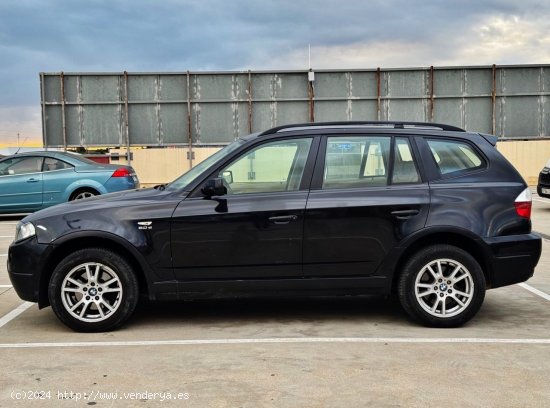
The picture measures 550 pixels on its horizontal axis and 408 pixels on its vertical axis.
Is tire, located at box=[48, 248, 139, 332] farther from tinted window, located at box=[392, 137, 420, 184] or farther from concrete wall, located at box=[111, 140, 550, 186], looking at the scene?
concrete wall, located at box=[111, 140, 550, 186]

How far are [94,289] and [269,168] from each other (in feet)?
5.75

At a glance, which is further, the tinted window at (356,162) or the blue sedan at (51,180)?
the blue sedan at (51,180)

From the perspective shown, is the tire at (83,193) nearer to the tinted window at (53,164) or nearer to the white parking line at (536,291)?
the tinted window at (53,164)

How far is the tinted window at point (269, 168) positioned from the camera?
5.12 metres

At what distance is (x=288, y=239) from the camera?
4980 millimetres

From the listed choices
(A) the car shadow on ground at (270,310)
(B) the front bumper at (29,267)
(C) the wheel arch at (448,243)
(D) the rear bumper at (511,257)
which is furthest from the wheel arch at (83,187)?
(D) the rear bumper at (511,257)

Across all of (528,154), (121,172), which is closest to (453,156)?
(121,172)

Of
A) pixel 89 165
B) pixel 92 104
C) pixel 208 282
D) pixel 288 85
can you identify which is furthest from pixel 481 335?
pixel 92 104

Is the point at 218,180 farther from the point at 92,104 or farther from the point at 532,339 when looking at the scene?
the point at 92,104

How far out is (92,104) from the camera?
23344 millimetres

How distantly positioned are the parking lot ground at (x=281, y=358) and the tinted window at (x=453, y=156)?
4.42 feet

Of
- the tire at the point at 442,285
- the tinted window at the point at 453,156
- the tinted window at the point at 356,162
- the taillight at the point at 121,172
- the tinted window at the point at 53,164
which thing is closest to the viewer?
the tire at the point at 442,285

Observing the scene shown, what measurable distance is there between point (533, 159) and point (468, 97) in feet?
11.3

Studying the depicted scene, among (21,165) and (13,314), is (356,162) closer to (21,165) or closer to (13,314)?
(13,314)
